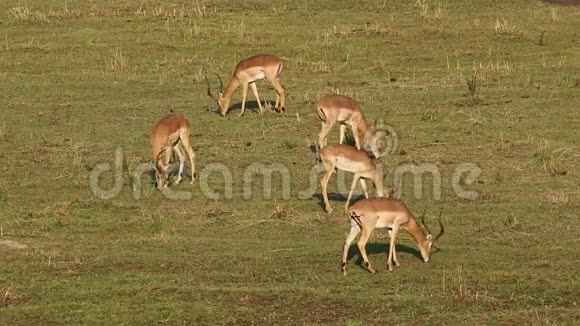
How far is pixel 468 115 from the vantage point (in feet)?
58.1

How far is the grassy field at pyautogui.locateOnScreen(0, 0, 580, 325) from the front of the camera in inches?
412

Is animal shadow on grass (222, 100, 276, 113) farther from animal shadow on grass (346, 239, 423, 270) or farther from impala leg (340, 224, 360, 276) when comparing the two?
impala leg (340, 224, 360, 276)

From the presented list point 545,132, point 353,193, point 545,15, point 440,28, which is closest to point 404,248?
point 353,193

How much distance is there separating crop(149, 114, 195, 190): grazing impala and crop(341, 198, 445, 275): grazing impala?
358cm

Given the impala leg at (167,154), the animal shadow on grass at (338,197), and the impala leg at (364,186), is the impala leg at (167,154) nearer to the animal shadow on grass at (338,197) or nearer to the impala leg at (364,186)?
the animal shadow on grass at (338,197)

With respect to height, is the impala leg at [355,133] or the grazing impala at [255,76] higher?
the grazing impala at [255,76]

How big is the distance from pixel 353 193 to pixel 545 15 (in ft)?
36.5

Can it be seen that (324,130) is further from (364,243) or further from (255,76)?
(364,243)

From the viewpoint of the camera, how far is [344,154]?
1361 centimetres

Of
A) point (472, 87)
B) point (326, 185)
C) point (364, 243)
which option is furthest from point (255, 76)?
point (364, 243)

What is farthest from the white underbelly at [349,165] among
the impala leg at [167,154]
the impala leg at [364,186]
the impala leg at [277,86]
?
the impala leg at [277,86]

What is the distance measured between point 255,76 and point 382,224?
7.09m

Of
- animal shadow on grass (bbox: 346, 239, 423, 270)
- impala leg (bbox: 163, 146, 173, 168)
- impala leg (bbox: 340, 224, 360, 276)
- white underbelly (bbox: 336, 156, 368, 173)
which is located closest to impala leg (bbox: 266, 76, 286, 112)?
impala leg (bbox: 163, 146, 173, 168)

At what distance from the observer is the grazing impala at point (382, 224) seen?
1125 cm
